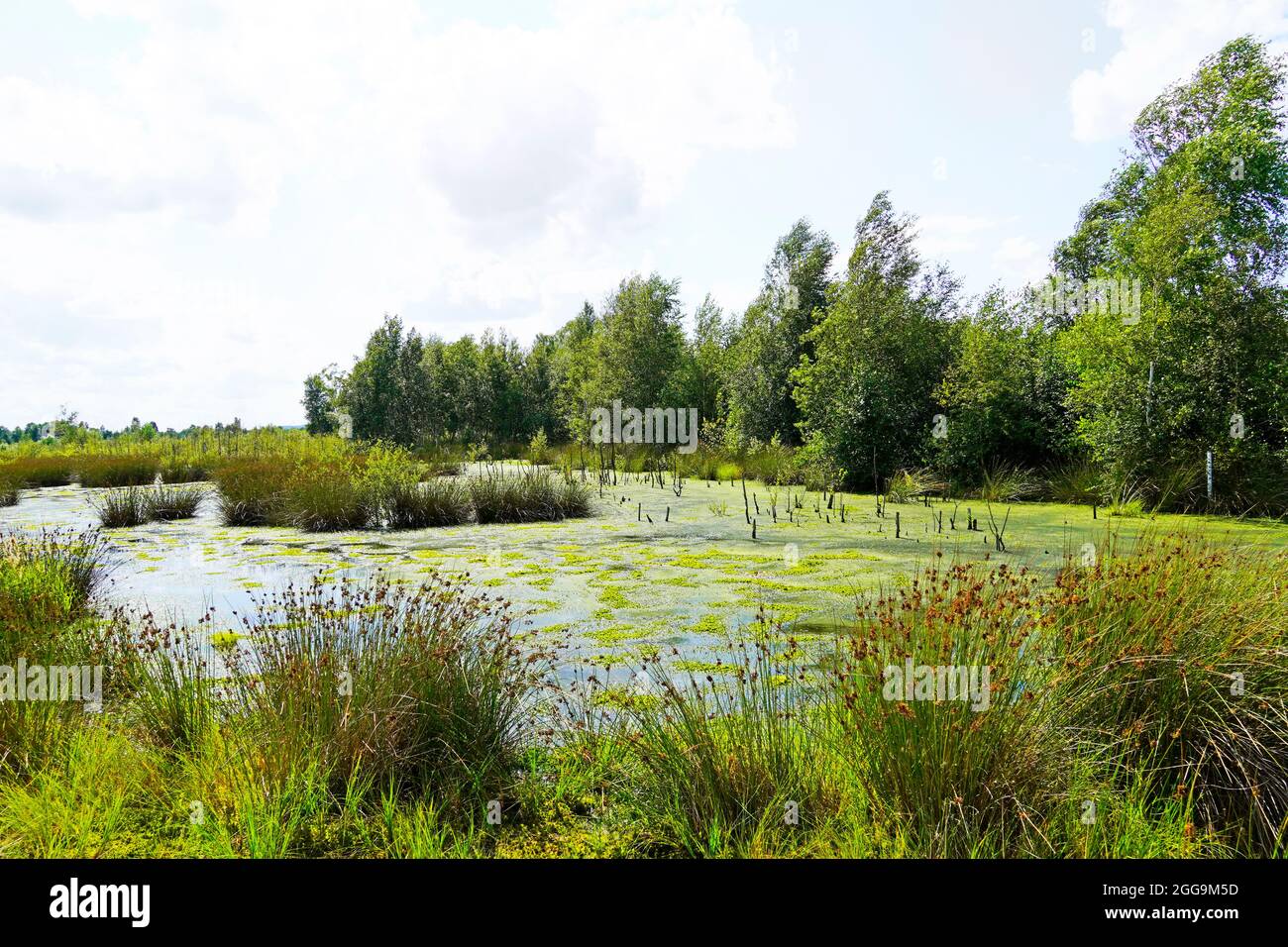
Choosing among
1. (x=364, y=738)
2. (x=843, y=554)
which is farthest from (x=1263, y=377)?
(x=364, y=738)

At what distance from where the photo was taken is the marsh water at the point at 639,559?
5613mm

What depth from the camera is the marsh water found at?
561 centimetres

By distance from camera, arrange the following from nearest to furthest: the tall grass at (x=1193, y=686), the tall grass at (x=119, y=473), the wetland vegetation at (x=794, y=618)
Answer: the wetland vegetation at (x=794, y=618)
the tall grass at (x=1193, y=686)
the tall grass at (x=119, y=473)

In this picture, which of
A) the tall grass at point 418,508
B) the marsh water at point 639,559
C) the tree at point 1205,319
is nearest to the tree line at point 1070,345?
the tree at point 1205,319

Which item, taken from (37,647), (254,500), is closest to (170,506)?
(254,500)

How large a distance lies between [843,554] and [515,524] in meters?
5.61

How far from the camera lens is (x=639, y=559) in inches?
328

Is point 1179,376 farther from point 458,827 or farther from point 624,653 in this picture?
point 458,827

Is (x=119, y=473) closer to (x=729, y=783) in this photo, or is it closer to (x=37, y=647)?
(x=37, y=647)

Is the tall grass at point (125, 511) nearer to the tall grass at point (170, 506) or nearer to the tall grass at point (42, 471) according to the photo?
the tall grass at point (170, 506)
